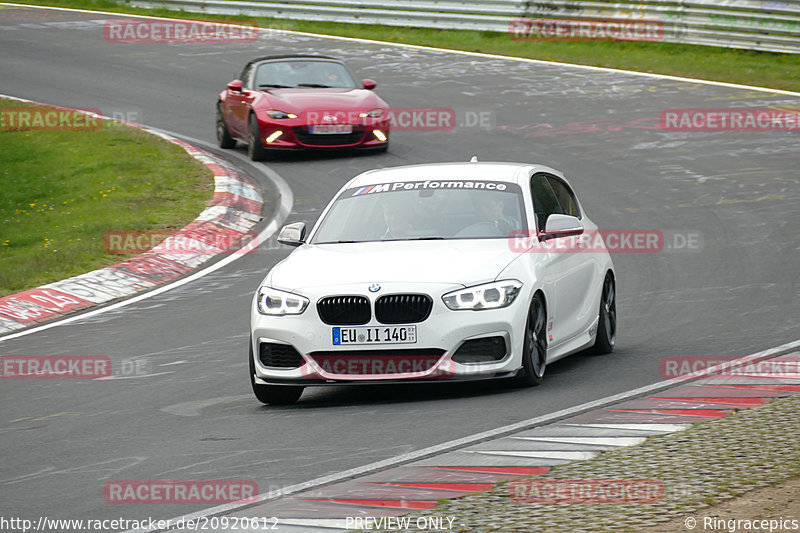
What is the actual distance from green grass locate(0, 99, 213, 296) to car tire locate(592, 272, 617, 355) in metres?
6.01

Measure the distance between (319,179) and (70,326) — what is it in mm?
7468

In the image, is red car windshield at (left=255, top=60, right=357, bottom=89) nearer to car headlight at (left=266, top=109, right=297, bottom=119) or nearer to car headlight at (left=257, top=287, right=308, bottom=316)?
car headlight at (left=266, top=109, right=297, bottom=119)

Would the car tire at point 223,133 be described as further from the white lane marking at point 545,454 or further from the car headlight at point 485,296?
the white lane marking at point 545,454

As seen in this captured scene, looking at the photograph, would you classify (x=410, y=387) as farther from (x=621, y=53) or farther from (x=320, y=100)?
(x=621, y=53)

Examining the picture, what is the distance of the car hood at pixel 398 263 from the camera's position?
8641 mm

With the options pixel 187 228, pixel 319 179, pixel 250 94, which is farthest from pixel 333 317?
pixel 250 94

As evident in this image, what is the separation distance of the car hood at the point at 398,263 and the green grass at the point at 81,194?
17.6 ft

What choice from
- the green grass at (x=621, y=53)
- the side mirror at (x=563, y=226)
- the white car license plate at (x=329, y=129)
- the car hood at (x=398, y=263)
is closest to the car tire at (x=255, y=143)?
the white car license plate at (x=329, y=129)

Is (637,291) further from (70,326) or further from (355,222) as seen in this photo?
(70,326)

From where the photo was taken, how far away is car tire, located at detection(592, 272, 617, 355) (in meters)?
10.4

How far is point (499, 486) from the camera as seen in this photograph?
20.7ft

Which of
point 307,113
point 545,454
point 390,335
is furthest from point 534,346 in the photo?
point 307,113

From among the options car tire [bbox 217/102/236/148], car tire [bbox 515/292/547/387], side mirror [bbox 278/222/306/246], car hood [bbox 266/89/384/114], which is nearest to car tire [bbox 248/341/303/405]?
side mirror [bbox 278/222/306/246]

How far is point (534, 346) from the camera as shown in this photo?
29.4ft
